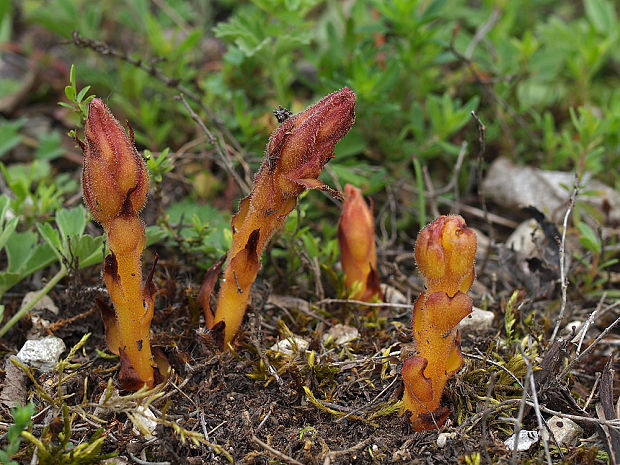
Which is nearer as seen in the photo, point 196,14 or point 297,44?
point 297,44

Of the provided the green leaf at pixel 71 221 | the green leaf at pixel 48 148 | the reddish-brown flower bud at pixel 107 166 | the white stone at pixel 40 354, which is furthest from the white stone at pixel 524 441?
the green leaf at pixel 48 148

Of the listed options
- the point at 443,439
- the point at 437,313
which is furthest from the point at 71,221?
the point at 443,439

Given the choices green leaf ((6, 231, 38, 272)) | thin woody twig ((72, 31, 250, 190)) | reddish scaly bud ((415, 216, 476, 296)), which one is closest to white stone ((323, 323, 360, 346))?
reddish scaly bud ((415, 216, 476, 296))

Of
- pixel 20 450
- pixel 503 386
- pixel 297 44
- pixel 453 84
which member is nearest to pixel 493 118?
pixel 453 84

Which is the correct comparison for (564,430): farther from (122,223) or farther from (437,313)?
(122,223)

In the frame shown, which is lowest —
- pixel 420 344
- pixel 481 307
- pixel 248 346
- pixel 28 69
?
pixel 481 307

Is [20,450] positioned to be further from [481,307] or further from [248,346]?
[481,307]

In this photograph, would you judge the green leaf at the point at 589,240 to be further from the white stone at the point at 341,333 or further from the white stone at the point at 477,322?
the white stone at the point at 341,333
